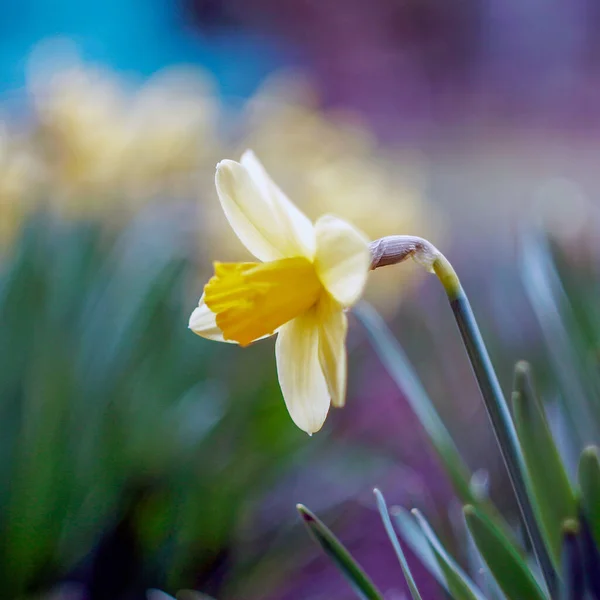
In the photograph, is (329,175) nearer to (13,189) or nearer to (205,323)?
(13,189)

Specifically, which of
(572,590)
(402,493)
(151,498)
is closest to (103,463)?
(151,498)

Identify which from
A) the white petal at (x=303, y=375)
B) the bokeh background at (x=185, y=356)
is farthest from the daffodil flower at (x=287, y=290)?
the bokeh background at (x=185, y=356)

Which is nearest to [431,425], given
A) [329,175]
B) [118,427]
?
[118,427]

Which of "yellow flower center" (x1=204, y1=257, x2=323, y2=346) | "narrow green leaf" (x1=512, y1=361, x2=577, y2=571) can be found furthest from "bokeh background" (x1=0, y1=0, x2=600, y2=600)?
"yellow flower center" (x1=204, y1=257, x2=323, y2=346)

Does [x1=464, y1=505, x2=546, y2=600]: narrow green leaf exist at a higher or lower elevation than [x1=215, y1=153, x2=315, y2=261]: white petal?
lower

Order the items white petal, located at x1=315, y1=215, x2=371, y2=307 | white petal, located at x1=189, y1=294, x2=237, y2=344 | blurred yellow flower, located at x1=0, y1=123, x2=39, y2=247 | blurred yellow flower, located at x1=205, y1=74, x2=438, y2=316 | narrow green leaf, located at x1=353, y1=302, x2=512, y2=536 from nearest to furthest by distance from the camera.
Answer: white petal, located at x1=315, y1=215, x2=371, y2=307, white petal, located at x1=189, y1=294, x2=237, y2=344, narrow green leaf, located at x1=353, y1=302, x2=512, y2=536, blurred yellow flower, located at x1=0, y1=123, x2=39, y2=247, blurred yellow flower, located at x1=205, y1=74, x2=438, y2=316

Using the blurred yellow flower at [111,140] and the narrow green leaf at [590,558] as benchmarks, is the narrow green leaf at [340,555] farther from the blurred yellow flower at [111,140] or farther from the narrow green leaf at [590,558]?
the blurred yellow flower at [111,140]

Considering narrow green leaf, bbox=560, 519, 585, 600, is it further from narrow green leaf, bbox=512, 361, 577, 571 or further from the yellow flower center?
the yellow flower center

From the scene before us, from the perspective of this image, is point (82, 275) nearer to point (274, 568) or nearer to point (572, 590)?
point (274, 568)
